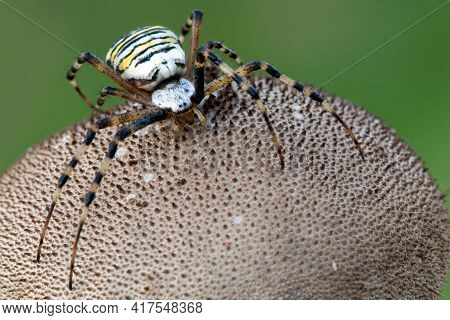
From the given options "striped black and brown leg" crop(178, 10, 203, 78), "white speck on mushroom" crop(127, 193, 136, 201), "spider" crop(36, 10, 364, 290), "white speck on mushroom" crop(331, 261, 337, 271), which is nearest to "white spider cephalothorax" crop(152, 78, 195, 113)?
"spider" crop(36, 10, 364, 290)

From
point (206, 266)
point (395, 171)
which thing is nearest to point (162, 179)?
point (206, 266)

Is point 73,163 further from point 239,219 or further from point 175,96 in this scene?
point 239,219

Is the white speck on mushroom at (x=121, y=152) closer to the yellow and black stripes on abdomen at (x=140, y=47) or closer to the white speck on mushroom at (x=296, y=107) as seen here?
the yellow and black stripes on abdomen at (x=140, y=47)

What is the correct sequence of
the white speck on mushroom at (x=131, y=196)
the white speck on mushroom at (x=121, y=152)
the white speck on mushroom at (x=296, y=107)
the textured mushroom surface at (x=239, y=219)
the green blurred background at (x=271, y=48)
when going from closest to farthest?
1. the textured mushroom surface at (x=239, y=219)
2. the white speck on mushroom at (x=131, y=196)
3. the white speck on mushroom at (x=121, y=152)
4. the white speck on mushroom at (x=296, y=107)
5. the green blurred background at (x=271, y=48)

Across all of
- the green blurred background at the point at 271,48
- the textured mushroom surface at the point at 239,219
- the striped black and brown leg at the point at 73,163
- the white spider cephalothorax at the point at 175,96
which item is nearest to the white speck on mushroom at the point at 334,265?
the textured mushroom surface at the point at 239,219

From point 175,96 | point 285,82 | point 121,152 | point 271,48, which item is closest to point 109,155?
point 121,152
